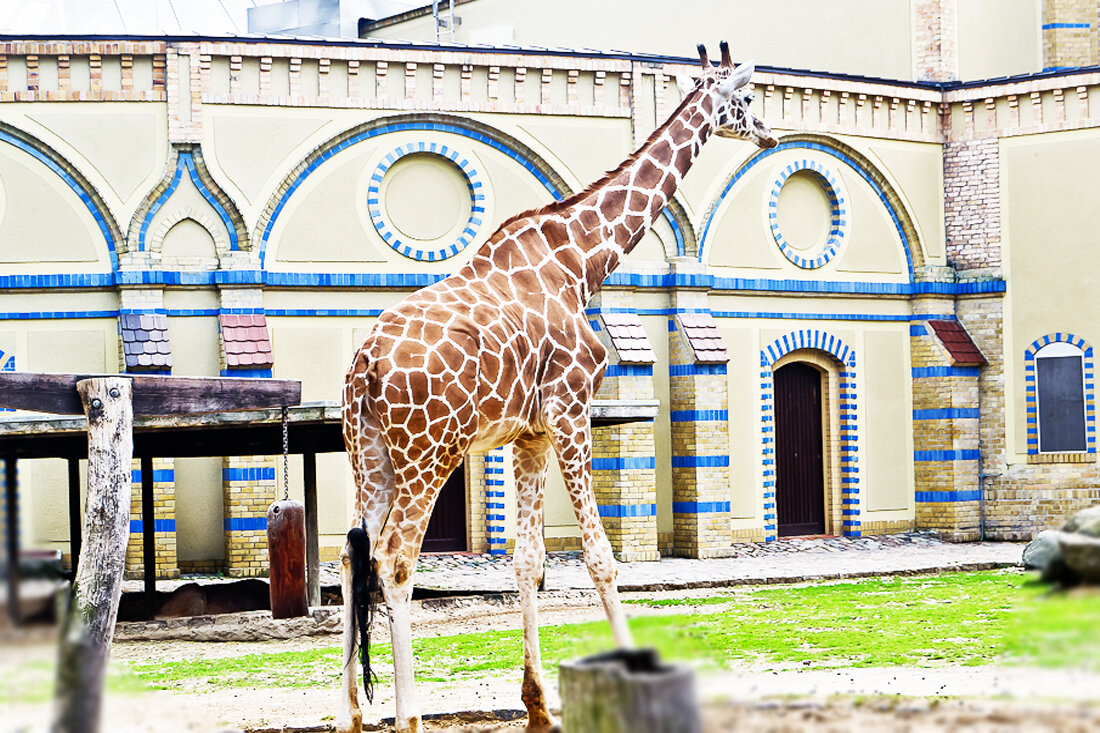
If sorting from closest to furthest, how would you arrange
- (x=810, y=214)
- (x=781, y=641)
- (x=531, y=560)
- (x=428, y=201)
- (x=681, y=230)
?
(x=531, y=560) < (x=781, y=641) < (x=428, y=201) < (x=681, y=230) < (x=810, y=214)

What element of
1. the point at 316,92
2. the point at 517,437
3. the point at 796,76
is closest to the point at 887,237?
the point at 796,76

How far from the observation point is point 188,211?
61.1 ft

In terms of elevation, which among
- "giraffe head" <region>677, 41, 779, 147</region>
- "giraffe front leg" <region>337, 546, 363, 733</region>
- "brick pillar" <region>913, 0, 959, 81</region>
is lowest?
"giraffe front leg" <region>337, 546, 363, 733</region>

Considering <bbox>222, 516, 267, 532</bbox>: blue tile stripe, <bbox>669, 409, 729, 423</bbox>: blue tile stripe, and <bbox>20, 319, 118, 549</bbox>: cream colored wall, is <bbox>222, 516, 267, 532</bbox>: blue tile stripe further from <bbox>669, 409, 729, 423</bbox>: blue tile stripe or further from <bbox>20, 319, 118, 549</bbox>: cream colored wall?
<bbox>669, 409, 729, 423</bbox>: blue tile stripe

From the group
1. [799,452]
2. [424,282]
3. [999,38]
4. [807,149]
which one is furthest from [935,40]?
[424,282]

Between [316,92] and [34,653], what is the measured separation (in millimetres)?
16751

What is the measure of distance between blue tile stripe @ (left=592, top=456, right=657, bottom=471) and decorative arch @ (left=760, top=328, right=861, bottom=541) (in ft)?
8.42

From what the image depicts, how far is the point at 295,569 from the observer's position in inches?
419

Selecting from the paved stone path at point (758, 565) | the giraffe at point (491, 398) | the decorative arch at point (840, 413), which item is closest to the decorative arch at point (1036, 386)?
the paved stone path at point (758, 565)

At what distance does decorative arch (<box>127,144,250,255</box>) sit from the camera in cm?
1842

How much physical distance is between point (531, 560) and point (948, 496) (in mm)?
16229

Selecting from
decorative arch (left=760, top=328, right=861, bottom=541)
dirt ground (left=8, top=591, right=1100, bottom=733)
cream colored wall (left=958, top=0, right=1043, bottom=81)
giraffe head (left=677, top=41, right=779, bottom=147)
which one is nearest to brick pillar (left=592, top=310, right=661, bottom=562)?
decorative arch (left=760, top=328, right=861, bottom=541)

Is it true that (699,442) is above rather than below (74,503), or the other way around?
above

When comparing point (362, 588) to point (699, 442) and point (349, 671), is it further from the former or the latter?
point (699, 442)
